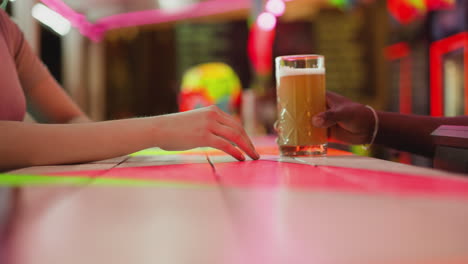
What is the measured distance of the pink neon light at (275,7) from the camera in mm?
5621

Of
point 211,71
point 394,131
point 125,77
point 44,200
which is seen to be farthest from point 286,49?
point 44,200

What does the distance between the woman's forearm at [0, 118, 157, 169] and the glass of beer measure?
0.41 metres

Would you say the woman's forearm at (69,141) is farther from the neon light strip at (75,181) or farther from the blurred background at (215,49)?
the blurred background at (215,49)

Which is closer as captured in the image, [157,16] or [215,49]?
[157,16]

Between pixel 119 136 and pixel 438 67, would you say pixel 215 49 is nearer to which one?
pixel 438 67

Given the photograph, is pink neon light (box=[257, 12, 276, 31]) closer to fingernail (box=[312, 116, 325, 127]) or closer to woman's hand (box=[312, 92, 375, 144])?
woman's hand (box=[312, 92, 375, 144])

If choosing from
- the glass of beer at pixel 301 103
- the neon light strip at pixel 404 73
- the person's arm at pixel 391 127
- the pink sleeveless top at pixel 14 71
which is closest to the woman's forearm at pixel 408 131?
the person's arm at pixel 391 127

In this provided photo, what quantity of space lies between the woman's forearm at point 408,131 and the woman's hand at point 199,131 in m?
0.51

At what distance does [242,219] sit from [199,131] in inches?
23.4

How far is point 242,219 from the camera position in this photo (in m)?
0.44

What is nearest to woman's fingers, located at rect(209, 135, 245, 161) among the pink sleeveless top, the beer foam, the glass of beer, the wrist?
the wrist

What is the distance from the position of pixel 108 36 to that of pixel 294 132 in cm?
564

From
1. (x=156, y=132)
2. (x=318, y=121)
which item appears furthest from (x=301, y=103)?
(x=156, y=132)

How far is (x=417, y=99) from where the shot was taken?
488 cm
